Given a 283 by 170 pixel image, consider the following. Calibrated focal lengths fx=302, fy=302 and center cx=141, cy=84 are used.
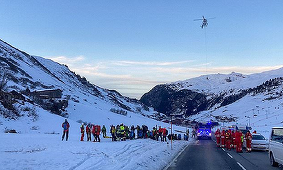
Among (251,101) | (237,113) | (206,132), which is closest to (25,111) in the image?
(206,132)

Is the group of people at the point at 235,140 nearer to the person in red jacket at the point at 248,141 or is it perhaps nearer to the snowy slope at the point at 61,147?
the person in red jacket at the point at 248,141

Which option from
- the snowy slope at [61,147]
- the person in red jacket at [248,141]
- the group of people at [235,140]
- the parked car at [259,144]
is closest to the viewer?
the snowy slope at [61,147]

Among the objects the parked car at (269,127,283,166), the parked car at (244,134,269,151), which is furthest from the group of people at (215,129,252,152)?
the parked car at (269,127,283,166)

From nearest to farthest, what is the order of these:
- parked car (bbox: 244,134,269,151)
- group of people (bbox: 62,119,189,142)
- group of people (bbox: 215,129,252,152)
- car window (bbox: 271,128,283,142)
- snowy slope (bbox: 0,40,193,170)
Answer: snowy slope (bbox: 0,40,193,170), car window (bbox: 271,128,283,142), group of people (bbox: 215,129,252,152), parked car (bbox: 244,134,269,151), group of people (bbox: 62,119,189,142)

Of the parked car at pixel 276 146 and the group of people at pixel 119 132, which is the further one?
the group of people at pixel 119 132

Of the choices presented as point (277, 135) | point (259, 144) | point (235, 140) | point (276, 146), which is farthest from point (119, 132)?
point (276, 146)

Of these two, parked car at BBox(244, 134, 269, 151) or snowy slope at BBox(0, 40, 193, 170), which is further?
parked car at BBox(244, 134, 269, 151)

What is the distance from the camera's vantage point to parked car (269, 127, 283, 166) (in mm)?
12314

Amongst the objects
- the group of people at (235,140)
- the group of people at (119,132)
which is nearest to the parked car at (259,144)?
the group of people at (235,140)

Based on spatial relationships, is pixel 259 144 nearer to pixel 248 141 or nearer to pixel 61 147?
pixel 248 141

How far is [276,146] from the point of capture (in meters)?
12.9

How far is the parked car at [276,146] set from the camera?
40.4 feet

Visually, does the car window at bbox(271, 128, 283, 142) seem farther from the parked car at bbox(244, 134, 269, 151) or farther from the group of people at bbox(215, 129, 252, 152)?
the parked car at bbox(244, 134, 269, 151)

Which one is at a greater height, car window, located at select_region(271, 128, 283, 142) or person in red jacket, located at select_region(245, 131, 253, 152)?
car window, located at select_region(271, 128, 283, 142)
